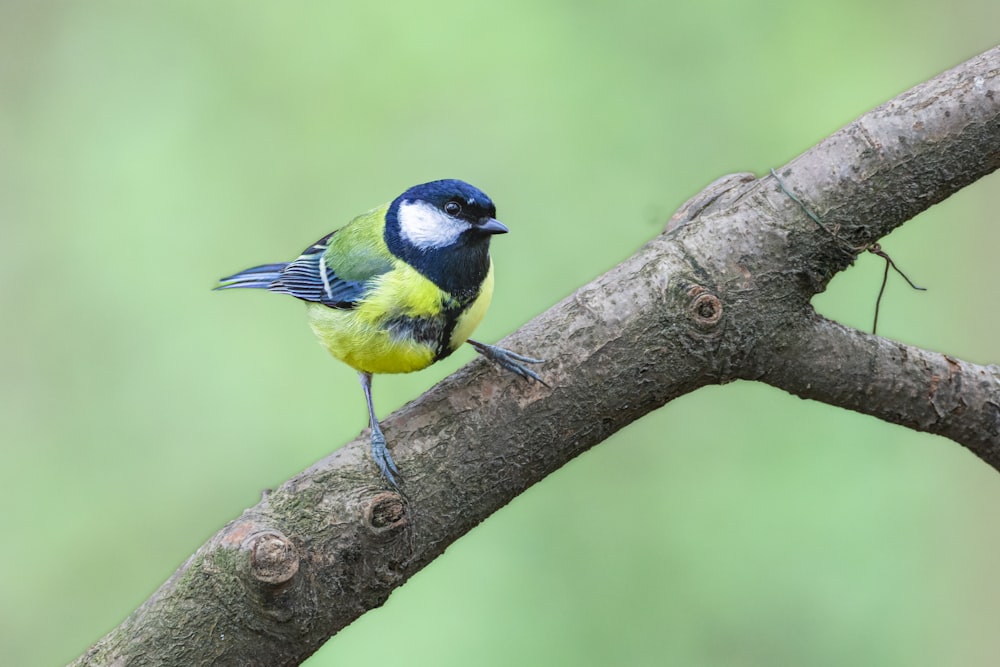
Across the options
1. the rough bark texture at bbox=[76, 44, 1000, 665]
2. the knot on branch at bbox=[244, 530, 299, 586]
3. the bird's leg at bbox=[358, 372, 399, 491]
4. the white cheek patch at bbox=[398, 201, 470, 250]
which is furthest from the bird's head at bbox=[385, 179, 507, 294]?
the knot on branch at bbox=[244, 530, 299, 586]

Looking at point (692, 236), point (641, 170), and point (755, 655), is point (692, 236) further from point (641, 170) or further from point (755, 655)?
point (755, 655)

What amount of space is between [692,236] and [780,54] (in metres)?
1.72

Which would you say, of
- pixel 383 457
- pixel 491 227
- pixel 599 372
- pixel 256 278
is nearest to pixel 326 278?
pixel 256 278

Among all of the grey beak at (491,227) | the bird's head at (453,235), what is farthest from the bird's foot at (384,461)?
the grey beak at (491,227)

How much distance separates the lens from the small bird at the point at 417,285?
5.82 feet

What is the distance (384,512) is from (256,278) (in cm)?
81

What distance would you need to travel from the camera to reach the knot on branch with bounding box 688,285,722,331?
1.62 m

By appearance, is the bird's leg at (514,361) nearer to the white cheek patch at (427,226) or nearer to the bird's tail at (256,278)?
the white cheek patch at (427,226)

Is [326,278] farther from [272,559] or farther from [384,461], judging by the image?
[272,559]

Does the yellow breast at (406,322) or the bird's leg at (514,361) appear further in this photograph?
the yellow breast at (406,322)

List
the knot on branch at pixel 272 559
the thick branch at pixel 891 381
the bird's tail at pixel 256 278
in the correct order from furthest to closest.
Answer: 1. the bird's tail at pixel 256 278
2. the thick branch at pixel 891 381
3. the knot on branch at pixel 272 559

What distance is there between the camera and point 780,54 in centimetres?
314

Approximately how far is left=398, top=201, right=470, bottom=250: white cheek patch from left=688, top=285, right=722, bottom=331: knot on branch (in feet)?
1.45

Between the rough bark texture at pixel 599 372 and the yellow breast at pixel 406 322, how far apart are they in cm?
11
